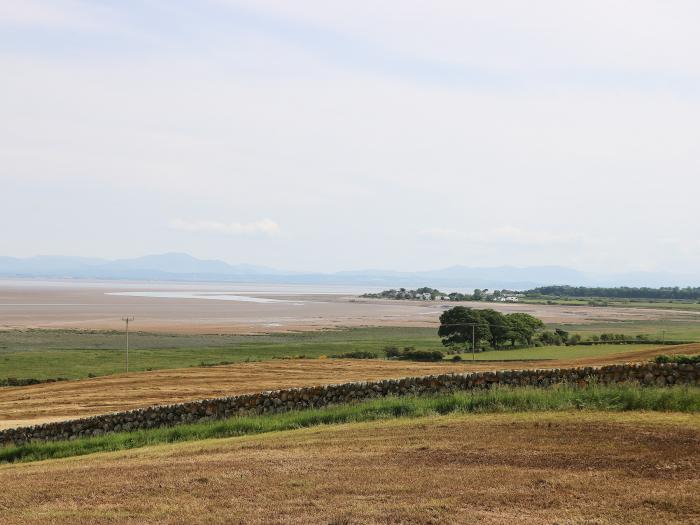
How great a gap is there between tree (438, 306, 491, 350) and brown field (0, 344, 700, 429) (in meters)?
18.2

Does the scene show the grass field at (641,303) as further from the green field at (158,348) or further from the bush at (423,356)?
the bush at (423,356)

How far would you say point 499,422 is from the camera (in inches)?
594

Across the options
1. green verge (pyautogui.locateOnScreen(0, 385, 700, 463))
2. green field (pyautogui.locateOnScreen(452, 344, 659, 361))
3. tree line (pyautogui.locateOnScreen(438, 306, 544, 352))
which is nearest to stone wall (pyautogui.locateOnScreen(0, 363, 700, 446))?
green verge (pyautogui.locateOnScreen(0, 385, 700, 463))

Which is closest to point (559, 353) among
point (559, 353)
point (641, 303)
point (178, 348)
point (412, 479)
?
point (559, 353)

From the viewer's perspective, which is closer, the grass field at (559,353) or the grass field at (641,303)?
the grass field at (559,353)

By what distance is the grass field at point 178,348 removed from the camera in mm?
45156

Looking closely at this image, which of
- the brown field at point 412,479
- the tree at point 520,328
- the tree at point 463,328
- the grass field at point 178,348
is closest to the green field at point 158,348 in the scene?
the grass field at point 178,348

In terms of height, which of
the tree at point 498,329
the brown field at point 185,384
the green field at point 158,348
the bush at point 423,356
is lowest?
the green field at point 158,348

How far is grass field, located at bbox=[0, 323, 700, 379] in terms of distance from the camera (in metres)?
45.2

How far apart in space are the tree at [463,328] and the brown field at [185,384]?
18189 mm

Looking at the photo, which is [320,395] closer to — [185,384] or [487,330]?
[185,384]

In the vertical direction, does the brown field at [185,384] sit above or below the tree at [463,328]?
below

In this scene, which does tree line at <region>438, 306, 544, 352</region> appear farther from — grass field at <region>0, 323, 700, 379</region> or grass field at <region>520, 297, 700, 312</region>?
grass field at <region>520, 297, 700, 312</region>

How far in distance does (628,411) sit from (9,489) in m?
10.9
